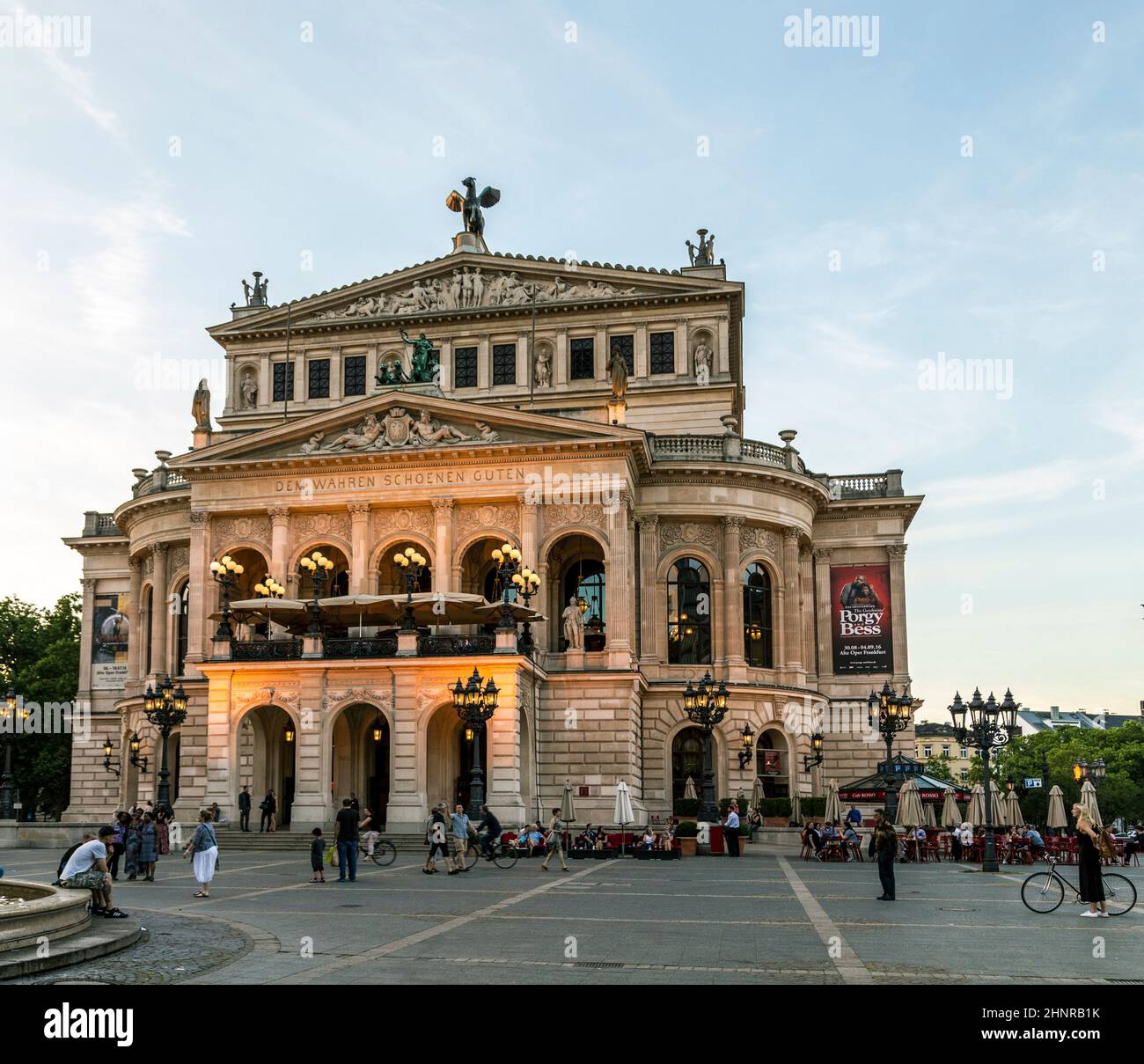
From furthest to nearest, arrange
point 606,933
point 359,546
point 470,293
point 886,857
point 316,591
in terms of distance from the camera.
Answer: point 470,293 < point 359,546 < point 316,591 < point 886,857 < point 606,933

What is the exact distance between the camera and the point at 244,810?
45625 millimetres

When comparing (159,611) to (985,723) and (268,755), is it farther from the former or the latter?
(985,723)

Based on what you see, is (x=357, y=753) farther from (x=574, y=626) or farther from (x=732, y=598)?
(x=732, y=598)

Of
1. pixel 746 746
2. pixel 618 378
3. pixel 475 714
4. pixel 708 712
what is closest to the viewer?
pixel 475 714

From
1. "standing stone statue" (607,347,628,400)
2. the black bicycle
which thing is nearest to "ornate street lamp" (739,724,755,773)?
"standing stone statue" (607,347,628,400)

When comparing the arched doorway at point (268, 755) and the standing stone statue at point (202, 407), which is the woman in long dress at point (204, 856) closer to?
the arched doorway at point (268, 755)

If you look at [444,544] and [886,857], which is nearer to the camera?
[886,857]

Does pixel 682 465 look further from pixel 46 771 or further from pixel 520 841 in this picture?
pixel 46 771

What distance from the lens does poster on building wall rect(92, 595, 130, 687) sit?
63.8 meters

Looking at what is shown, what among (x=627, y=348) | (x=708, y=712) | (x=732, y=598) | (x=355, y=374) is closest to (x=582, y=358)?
(x=627, y=348)

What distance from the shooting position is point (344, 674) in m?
44.6

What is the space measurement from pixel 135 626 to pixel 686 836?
109 ft

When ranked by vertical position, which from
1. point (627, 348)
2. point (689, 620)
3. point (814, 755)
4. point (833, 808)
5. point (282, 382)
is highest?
point (627, 348)

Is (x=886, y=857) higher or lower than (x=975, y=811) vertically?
higher
